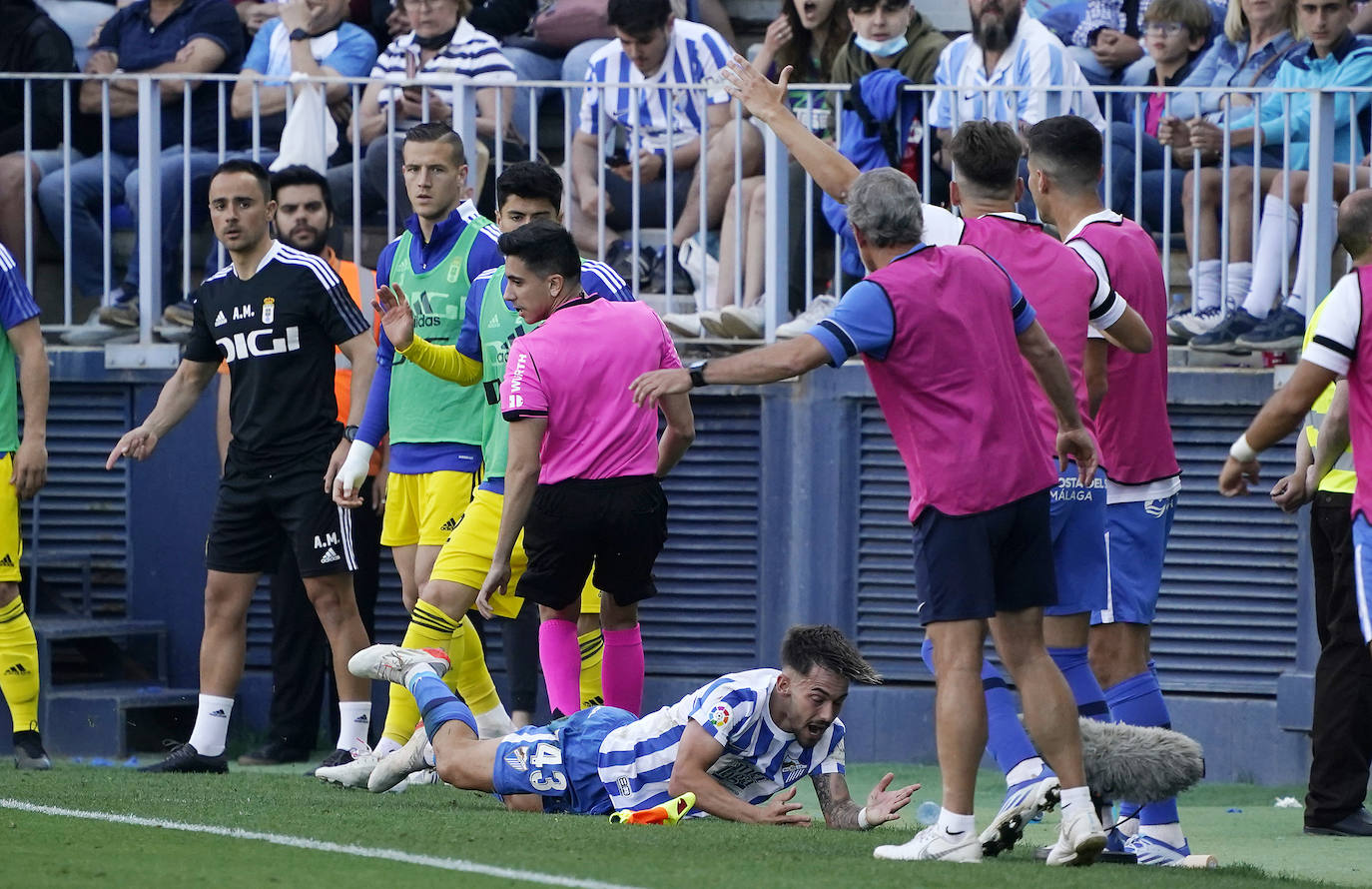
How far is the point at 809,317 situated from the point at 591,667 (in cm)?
258

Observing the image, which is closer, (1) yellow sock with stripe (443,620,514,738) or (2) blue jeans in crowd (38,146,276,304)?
(1) yellow sock with stripe (443,620,514,738)

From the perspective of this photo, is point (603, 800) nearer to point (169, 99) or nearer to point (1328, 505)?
point (1328, 505)

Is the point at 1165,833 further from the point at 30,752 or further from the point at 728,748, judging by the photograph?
the point at 30,752

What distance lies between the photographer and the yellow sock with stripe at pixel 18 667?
856 centimetres

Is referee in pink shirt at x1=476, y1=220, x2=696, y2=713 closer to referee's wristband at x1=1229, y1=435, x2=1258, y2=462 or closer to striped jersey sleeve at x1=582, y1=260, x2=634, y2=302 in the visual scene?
striped jersey sleeve at x1=582, y1=260, x2=634, y2=302

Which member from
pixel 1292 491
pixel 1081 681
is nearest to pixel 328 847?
pixel 1081 681

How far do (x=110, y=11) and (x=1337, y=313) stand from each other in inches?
363

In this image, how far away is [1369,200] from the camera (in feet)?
19.0

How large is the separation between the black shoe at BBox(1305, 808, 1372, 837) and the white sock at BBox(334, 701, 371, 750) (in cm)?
376

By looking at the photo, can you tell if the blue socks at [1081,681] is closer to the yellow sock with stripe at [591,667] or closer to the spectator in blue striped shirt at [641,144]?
the yellow sock with stripe at [591,667]

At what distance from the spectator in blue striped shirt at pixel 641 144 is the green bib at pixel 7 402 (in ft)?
9.50

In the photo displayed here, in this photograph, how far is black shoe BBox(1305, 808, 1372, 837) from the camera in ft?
24.6

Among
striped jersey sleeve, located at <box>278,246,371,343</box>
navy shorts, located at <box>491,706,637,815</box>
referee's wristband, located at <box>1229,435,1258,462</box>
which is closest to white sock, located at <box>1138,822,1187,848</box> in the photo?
referee's wristband, located at <box>1229,435,1258,462</box>

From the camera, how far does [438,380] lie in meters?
8.40
